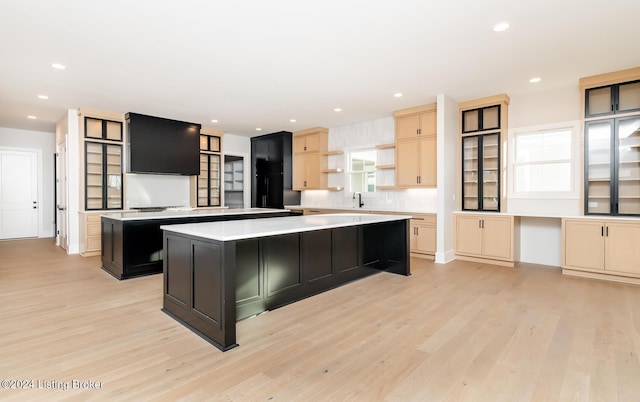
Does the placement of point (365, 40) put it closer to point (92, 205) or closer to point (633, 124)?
point (633, 124)

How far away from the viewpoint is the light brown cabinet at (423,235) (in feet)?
18.0

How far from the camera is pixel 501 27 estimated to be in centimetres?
303

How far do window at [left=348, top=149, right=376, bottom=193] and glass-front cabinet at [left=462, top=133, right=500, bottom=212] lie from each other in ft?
6.36

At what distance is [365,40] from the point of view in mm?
3311

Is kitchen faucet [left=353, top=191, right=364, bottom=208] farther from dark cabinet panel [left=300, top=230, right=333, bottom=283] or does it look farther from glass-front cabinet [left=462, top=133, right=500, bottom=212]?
dark cabinet panel [left=300, top=230, right=333, bottom=283]

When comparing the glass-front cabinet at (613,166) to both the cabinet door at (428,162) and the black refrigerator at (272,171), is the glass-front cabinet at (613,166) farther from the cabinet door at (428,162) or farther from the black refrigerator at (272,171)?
the black refrigerator at (272,171)

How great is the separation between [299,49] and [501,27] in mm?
1990

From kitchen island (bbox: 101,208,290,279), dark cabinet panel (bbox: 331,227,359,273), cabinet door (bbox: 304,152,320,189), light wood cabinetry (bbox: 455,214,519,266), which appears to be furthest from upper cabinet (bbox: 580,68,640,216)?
kitchen island (bbox: 101,208,290,279)

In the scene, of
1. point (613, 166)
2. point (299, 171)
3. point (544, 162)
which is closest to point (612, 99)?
point (613, 166)

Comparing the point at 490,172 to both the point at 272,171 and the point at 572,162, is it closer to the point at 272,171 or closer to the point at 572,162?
the point at 572,162

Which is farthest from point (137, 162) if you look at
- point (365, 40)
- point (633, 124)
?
point (633, 124)

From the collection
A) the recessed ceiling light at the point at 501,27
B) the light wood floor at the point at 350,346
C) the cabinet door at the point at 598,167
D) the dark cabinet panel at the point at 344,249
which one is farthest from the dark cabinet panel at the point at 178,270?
the cabinet door at the point at 598,167

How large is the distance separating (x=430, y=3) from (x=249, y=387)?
123 inches

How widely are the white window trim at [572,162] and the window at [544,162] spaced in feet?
0.04
